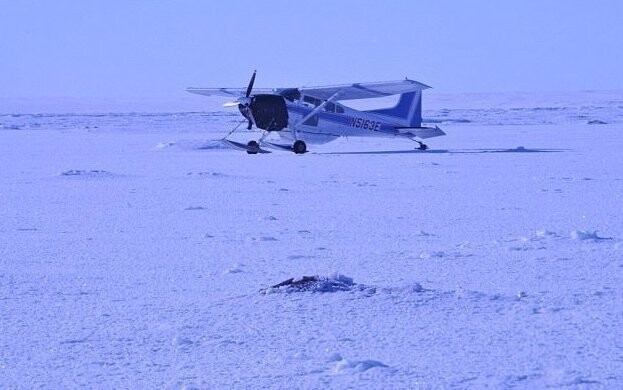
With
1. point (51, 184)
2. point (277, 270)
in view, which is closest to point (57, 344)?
point (277, 270)

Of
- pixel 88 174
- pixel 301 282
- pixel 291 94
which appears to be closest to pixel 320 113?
pixel 291 94

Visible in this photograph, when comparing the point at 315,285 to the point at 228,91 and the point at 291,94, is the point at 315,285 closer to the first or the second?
the point at 291,94

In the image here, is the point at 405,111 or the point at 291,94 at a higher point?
the point at 291,94

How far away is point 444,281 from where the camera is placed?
560 centimetres

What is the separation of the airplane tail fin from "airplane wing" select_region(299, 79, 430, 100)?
5.02 ft

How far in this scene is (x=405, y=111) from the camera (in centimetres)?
2483

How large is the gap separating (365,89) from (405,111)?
2853mm

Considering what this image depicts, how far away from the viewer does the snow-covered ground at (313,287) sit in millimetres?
3814

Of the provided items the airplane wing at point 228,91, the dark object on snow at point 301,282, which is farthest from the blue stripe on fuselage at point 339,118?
the dark object on snow at point 301,282

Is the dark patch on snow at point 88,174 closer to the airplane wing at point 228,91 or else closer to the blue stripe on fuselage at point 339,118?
the blue stripe on fuselage at point 339,118

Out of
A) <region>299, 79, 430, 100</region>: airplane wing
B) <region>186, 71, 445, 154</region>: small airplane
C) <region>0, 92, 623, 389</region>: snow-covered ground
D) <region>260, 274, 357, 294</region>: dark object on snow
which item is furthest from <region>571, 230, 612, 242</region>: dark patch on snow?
<region>299, 79, 430, 100</region>: airplane wing

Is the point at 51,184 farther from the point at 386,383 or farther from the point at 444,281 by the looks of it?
the point at 386,383

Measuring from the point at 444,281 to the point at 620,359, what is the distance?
1860mm

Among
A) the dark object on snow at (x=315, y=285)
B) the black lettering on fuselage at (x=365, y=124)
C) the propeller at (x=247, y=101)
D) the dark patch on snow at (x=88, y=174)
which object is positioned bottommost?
the dark patch on snow at (x=88, y=174)
